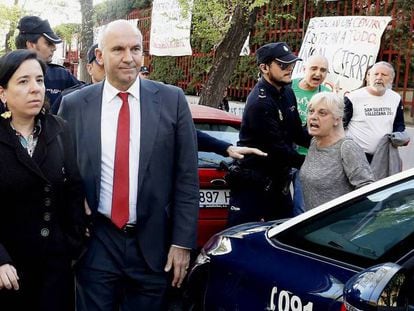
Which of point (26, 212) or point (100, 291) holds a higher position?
point (26, 212)

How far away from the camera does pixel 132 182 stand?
2.78 m

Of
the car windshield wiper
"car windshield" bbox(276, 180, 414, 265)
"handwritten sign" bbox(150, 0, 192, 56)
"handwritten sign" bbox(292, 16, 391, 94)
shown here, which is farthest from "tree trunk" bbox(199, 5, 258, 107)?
the car windshield wiper

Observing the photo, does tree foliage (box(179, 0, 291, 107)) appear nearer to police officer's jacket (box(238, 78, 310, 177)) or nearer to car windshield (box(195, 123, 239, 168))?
car windshield (box(195, 123, 239, 168))

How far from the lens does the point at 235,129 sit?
493 cm

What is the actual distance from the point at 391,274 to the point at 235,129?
130 inches

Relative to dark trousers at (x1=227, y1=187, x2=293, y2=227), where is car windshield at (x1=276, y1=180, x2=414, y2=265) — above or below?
above

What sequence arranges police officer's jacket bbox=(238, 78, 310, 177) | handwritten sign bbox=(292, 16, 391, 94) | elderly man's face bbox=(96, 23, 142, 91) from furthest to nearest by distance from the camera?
1. handwritten sign bbox=(292, 16, 391, 94)
2. police officer's jacket bbox=(238, 78, 310, 177)
3. elderly man's face bbox=(96, 23, 142, 91)

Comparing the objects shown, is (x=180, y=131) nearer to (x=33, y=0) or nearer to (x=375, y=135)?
(x=375, y=135)

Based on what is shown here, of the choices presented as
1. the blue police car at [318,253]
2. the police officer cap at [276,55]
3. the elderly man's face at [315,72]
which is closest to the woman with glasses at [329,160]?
the police officer cap at [276,55]

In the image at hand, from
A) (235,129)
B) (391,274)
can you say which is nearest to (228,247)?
(391,274)

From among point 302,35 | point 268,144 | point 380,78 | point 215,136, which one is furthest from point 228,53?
point 268,144

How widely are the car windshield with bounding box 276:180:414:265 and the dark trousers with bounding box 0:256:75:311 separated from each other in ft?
3.44

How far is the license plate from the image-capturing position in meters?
4.54

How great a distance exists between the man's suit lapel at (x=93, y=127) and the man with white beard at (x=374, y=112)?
3.26 meters
